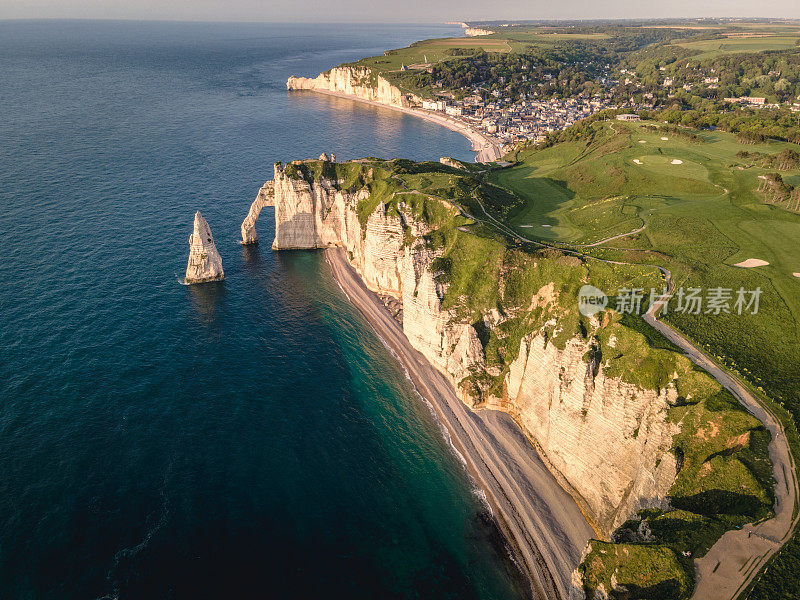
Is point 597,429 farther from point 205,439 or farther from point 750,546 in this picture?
point 205,439

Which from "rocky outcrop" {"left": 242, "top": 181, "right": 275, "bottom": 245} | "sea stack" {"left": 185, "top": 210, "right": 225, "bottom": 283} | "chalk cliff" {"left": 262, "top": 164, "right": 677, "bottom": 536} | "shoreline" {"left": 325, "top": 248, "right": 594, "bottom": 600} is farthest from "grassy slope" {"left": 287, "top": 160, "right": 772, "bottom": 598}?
"sea stack" {"left": 185, "top": 210, "right": 225, "bottom": 283}

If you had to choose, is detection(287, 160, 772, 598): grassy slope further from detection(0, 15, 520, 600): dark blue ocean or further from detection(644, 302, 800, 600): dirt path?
detection(0, 15, 520, 600): dark blue ocean

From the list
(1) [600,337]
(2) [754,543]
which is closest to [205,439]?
(1) [600,337]

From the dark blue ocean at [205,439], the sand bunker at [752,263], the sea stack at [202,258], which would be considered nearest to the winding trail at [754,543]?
the dark blue ocean at [205,439]

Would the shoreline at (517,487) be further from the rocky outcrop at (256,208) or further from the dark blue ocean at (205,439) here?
the rocky outcrop at (256,208)

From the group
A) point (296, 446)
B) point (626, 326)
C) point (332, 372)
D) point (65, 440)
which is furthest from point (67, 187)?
point (626, 326)
